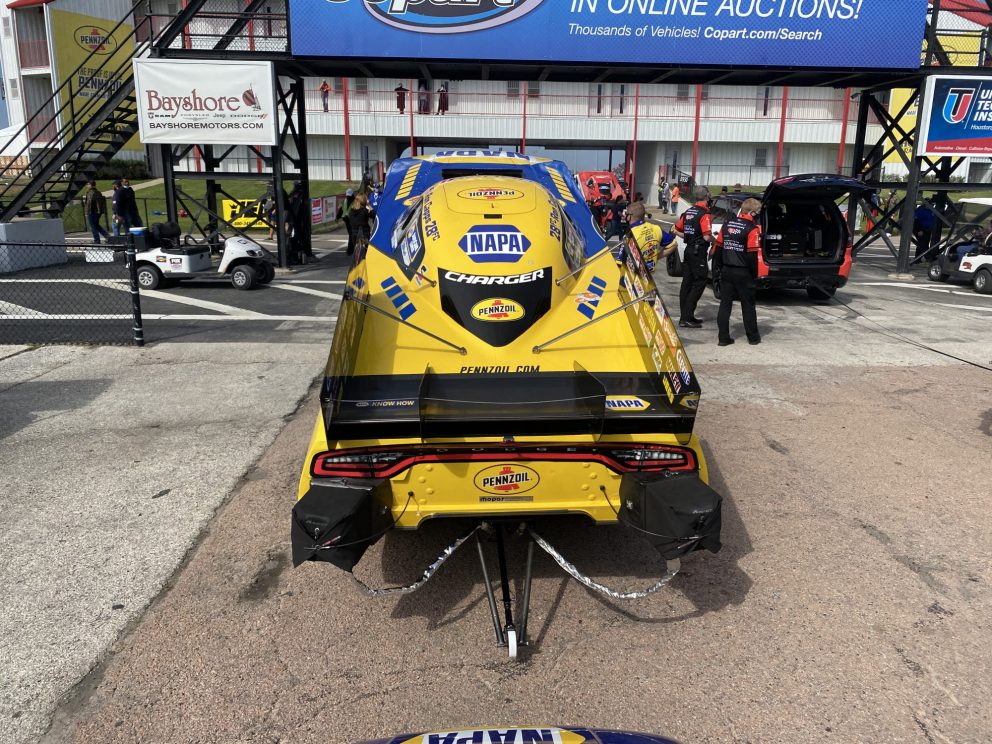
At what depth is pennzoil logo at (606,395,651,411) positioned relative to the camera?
3.31m

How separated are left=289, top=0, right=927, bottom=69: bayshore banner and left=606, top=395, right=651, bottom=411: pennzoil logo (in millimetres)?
11906

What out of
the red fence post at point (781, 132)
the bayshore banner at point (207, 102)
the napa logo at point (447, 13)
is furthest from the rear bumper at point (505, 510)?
the red fence post at point (781, 132)

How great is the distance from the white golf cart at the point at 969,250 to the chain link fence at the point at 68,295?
1443 centimetres

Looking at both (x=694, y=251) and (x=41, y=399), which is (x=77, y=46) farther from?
(x=694, y=251)

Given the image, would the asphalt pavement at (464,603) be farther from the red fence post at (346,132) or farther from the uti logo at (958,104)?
the red fence post at (346,132)

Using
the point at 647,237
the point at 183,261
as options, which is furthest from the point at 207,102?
the point at 647,237

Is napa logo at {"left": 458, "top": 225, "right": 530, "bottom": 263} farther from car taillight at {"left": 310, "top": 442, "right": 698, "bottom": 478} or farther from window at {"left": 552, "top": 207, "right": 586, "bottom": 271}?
car taillight at {"left": 310, "top": 442, "right": 698, "bottom": 478}

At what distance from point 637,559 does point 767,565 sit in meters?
0.71

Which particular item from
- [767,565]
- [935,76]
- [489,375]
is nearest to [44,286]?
[489,375]

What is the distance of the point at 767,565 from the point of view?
3969 millimetres

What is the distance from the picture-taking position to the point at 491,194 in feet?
15.8

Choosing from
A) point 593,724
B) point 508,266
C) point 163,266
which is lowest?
point 593,724

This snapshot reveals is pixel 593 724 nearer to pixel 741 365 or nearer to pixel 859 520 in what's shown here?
pixel 859 520

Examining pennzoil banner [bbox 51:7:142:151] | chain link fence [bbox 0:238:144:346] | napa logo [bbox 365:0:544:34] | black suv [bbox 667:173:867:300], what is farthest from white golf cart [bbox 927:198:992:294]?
pennzoil banner [bbox 51:7:142:151]
